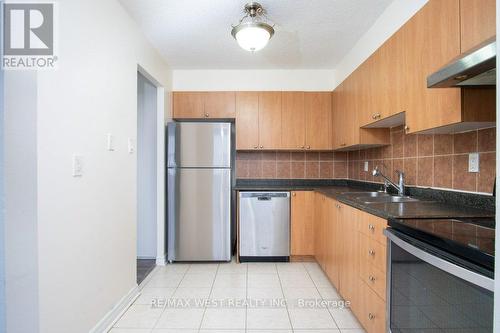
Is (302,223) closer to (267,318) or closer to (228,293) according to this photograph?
(228,293)

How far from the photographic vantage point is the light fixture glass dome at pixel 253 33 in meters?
1.95

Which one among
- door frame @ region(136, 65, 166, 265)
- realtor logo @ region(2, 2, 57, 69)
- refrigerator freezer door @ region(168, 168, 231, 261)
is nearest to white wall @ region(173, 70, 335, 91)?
door frame @ region(136, 65, 166, 265)

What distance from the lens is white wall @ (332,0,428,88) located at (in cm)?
176

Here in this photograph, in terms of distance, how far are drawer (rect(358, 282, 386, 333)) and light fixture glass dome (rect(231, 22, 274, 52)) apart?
189 centimetres

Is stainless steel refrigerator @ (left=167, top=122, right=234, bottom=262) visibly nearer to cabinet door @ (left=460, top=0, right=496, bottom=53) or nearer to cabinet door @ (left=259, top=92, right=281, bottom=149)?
cabinet door @ (left=259, top=92, right=281, bottom=149)

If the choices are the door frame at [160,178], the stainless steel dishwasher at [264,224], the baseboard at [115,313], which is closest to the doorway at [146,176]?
the door frame at [160,178]

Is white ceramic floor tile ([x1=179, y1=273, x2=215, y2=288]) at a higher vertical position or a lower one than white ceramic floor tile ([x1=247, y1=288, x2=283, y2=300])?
lower

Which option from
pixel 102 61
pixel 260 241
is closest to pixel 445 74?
pixel 102 61

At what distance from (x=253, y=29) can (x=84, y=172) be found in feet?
4.98

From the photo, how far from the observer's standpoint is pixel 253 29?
1970 mm

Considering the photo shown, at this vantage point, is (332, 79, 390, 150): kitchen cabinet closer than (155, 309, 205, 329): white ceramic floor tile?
No

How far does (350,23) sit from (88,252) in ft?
8.55

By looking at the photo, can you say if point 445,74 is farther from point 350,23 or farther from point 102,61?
point 102,61

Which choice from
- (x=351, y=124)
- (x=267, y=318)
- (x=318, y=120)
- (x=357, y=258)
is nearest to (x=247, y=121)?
(x=318, y=120)
